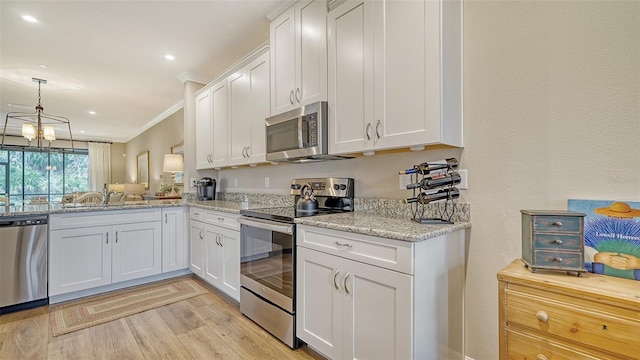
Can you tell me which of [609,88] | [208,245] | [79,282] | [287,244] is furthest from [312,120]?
[79,282]

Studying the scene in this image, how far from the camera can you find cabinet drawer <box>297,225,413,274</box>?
1333 mm

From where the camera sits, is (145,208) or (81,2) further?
(145,208)

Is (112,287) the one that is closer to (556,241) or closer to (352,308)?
(352,308)

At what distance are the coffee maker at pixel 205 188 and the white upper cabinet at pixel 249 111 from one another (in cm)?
76

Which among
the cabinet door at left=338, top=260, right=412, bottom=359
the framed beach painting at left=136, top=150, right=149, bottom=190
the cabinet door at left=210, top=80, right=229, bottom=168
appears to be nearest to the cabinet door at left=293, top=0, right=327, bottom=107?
the cabinet door at left=338, top=260, right=412, bottom=359

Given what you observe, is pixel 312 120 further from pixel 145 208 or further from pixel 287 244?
pixel 145 208

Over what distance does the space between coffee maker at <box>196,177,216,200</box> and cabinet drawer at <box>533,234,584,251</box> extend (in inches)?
139

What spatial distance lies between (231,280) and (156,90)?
353cm

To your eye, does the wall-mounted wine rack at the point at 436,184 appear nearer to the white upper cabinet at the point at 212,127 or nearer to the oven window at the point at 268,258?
the oven window at the point at 268,258

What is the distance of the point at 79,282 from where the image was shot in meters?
2.81

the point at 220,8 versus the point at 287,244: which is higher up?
the point at 220,8

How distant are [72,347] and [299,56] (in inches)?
103

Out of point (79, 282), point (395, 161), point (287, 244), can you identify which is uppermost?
point (395, 161)

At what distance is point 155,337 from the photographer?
6.99 feet
